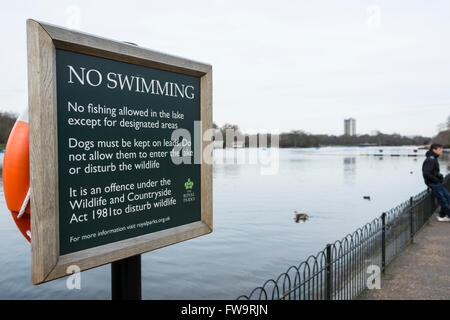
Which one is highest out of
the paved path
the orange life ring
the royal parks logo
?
the orange life ring

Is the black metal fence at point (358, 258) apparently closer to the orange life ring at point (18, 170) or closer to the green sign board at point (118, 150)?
the green sign board at point (118, 150)

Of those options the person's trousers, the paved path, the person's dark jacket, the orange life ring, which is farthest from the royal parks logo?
the person's trousers

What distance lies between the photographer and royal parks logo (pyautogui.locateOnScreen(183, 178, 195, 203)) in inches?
110

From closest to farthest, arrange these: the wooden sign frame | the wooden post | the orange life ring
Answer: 1. the wooden sign frame
2. the orange life ring
3. the wooden post

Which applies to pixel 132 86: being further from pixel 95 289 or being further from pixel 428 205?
Result: pixel 428 205

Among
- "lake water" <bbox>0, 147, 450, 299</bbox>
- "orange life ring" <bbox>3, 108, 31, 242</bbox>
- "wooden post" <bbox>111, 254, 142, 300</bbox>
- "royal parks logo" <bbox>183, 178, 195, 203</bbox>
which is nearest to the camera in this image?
"orange life ring" <bbox>3, 108, 31, 242</bbox>

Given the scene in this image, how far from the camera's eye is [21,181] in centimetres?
204

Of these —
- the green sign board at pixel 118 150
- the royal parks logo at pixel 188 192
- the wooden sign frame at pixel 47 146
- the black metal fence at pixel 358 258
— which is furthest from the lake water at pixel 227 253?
the wooden sign frame at pixel 47 146

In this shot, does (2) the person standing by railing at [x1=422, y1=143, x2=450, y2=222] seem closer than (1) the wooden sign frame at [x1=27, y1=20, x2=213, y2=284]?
No

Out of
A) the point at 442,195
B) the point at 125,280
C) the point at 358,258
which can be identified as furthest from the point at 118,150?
the point at 442,195

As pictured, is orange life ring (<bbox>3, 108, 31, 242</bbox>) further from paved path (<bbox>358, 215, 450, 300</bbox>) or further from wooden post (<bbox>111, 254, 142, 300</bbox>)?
paved path (<bbox>358, 215, 450, 300</bbox>)

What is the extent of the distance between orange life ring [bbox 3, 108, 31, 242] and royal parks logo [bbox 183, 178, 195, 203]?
1.08 m

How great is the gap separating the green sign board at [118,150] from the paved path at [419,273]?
186 inches

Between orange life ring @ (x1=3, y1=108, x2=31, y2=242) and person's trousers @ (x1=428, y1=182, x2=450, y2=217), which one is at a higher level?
orange life ring @ (x1=3, y1=108, x2=31, y2=242)
